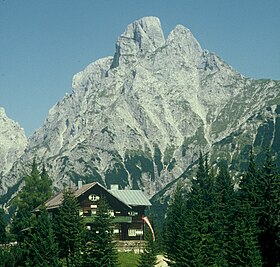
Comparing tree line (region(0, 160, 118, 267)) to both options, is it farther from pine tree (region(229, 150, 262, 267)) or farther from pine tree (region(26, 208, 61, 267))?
pine tree (region(229, 150, 262, 267))

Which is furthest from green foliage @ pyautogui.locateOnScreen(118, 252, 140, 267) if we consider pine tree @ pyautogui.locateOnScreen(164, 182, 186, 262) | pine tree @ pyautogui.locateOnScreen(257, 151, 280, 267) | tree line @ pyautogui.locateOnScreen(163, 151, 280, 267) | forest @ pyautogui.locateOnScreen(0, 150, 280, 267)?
pine tree @ pyautogui.locateOnScreen(257, 151, 280, 267)

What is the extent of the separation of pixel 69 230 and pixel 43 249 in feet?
21.3

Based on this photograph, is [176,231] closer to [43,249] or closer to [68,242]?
[68,242]

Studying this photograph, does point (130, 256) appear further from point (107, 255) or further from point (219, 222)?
point (107, 255)

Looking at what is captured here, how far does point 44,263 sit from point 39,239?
4.52 meters

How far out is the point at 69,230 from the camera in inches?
3162

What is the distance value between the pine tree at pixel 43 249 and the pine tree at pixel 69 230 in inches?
109

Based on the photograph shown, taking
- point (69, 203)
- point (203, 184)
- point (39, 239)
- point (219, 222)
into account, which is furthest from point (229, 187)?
point (39, 239)

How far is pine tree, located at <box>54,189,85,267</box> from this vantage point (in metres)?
80.1

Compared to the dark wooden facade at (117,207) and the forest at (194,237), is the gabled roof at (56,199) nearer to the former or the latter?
the dark wooden facade at (117,207)

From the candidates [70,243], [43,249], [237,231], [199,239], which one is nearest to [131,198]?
[70,243]

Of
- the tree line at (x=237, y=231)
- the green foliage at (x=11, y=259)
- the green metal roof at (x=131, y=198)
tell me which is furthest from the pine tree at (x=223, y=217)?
the green foliage at (x=11, y=259)

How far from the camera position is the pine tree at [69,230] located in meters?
80.1

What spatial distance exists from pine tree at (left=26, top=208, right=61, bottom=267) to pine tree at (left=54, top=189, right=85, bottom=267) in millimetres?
2781
